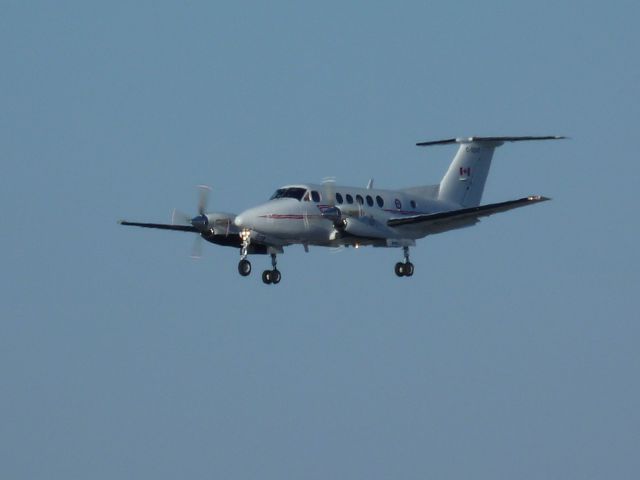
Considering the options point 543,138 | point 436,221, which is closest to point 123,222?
point 436,221

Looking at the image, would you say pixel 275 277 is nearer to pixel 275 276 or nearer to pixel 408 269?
pixel 275 276

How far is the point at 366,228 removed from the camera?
169 feet

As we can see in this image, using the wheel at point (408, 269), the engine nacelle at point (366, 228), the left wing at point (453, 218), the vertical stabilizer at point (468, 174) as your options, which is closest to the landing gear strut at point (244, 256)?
the engine nacelle at point (366, 228)

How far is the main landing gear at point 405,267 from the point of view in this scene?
2101 inches

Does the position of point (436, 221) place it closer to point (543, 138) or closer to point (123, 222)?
point (543, 138)

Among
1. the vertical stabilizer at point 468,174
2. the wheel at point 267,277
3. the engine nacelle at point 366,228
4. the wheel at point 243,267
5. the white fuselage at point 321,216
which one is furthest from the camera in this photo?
the vertical stabilizer at point 468,174

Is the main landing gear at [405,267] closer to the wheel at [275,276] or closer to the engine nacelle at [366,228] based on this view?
the engine nacelle at [366,228]

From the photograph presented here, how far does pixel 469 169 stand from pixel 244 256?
11200 millimetres

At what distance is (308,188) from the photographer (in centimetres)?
5050

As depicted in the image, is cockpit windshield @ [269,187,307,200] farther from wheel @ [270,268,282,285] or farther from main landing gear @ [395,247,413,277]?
main landing gear @ [395,247,413,277]

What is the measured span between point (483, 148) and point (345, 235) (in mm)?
8951

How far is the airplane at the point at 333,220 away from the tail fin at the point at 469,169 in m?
1.14

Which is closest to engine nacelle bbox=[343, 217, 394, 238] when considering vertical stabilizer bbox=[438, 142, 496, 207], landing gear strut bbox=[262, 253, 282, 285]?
landing gear strut bbox=[262, 253, 282, 285]

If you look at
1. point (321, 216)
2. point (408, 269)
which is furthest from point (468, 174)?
point (321, 216)
